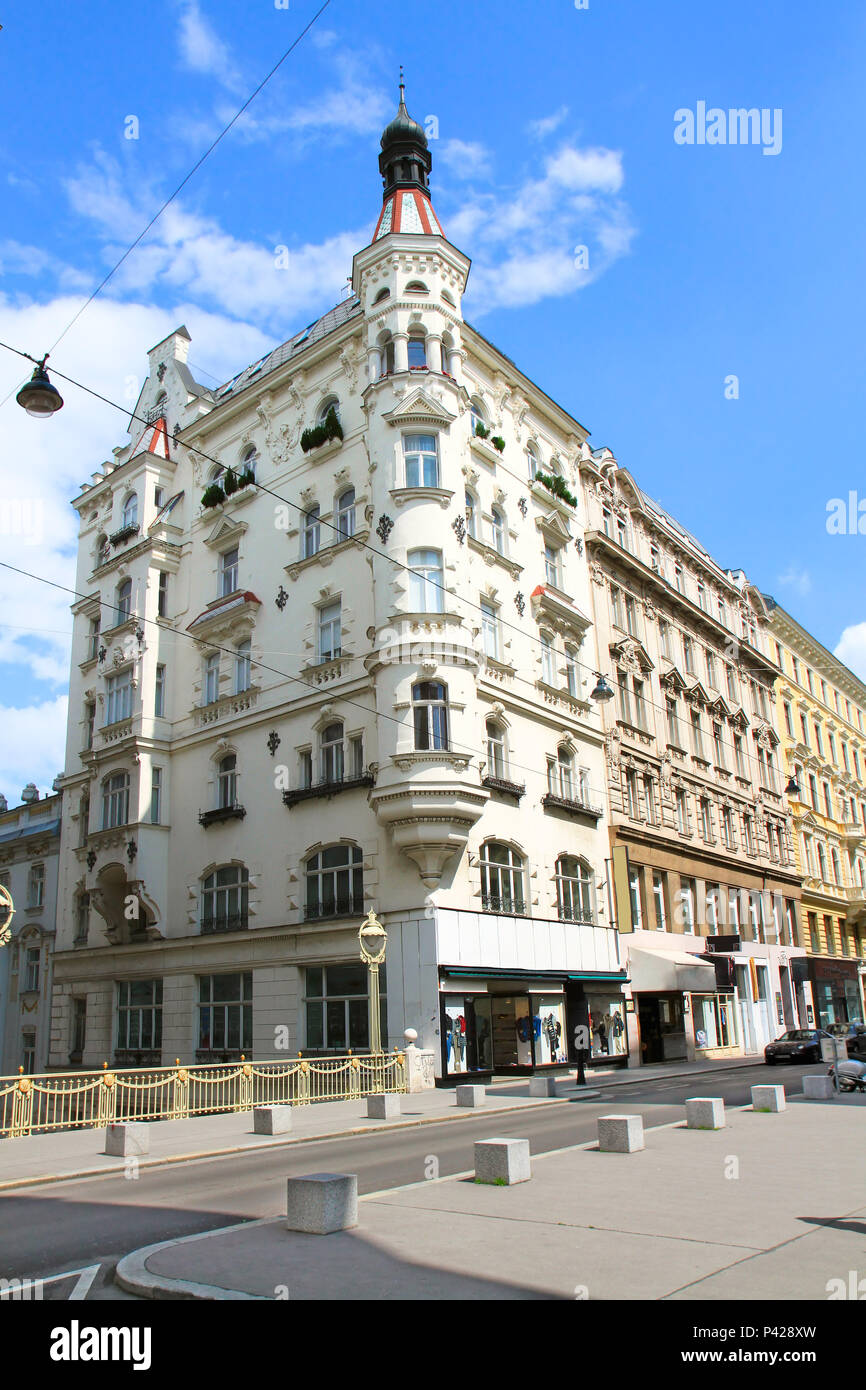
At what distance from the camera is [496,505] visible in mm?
36531

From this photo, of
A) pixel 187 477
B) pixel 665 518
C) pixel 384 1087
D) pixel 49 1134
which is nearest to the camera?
pixel 49 1134

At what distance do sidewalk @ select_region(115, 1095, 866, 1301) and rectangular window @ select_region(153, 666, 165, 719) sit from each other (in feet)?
96.9

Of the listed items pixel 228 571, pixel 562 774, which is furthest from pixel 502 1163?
pixel 228 571

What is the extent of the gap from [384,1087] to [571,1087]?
510 cm

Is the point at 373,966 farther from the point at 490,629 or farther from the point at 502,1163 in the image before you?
the point at 502,1163

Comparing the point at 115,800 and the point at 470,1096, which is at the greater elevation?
the point at 115,800

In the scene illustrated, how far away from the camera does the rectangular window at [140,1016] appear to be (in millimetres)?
35750

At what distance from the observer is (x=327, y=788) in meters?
31.4

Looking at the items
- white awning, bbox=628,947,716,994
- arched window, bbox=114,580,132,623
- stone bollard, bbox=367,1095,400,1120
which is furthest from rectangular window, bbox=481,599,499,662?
stone bollard, bbox=367,1095,400,1120

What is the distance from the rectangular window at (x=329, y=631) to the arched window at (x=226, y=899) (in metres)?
7.85

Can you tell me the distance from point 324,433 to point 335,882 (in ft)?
50.9

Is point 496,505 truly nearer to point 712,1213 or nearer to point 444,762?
point 444,762
